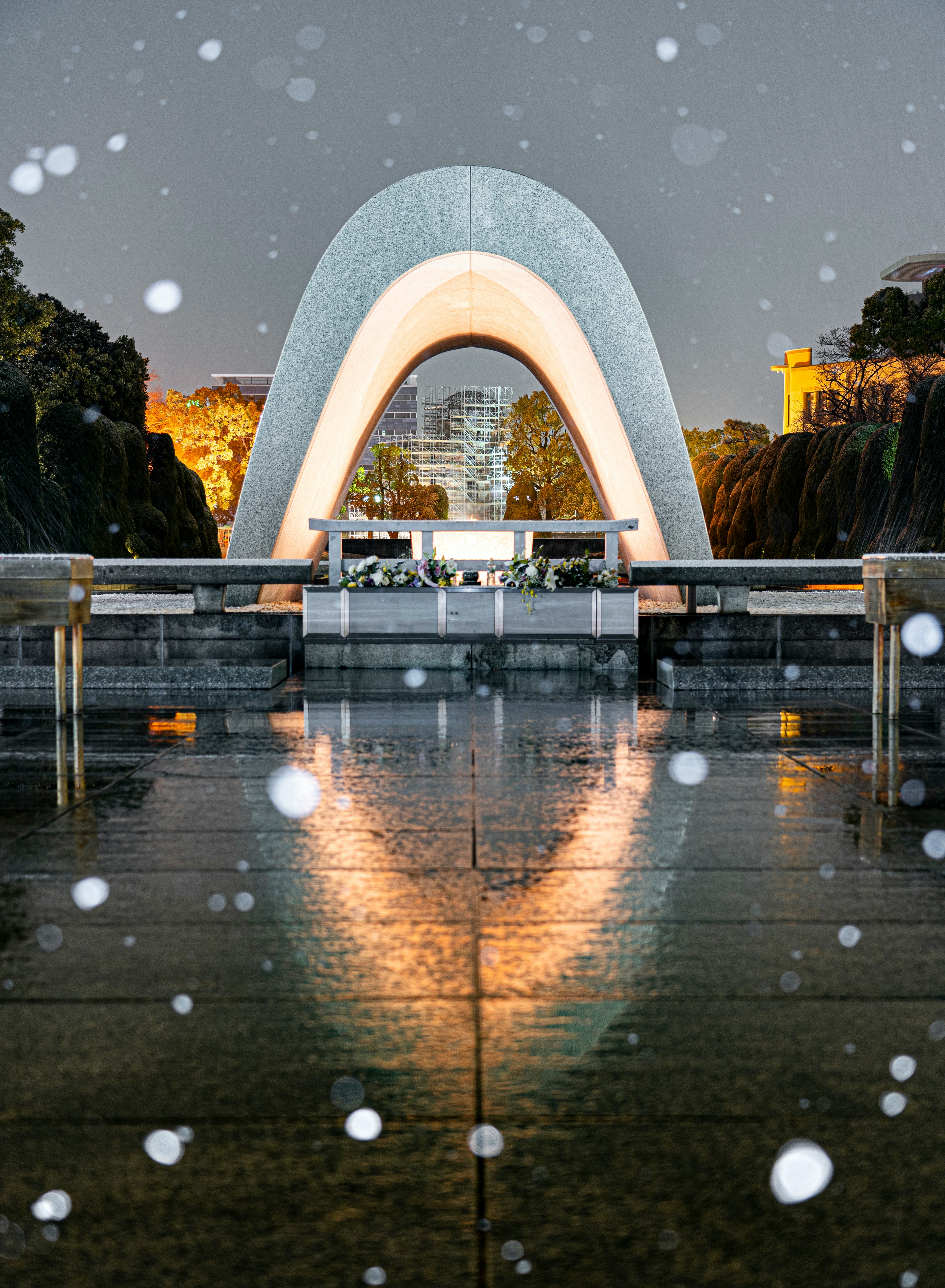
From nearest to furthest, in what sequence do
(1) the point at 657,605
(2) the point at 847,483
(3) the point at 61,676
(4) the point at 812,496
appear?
(3) the point at 61,676
(1) the point at 657,605
(2) the point at 847,483
(4) the point at 812,496

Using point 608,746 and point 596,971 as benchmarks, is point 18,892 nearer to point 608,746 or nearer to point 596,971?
point 596,971

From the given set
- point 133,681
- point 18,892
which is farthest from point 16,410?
point 18,892

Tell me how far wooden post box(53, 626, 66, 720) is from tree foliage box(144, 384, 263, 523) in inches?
2265

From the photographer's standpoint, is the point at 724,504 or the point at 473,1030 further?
the point at 724,504

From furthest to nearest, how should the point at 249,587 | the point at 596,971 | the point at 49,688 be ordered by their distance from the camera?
the point at 249,587
the point at 49,688
the point at 596,971

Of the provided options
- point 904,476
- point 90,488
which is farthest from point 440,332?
point 90,488

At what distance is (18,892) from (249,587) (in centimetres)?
1230

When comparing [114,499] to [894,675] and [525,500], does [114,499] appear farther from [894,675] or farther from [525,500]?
[894,675]

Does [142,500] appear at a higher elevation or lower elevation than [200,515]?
higher

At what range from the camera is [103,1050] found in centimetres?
272

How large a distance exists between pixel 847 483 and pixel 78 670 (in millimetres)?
35723

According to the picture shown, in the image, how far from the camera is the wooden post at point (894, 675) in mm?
8156

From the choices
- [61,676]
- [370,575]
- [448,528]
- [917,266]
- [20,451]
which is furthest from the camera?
[917,266]

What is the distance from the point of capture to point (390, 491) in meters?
91.4
